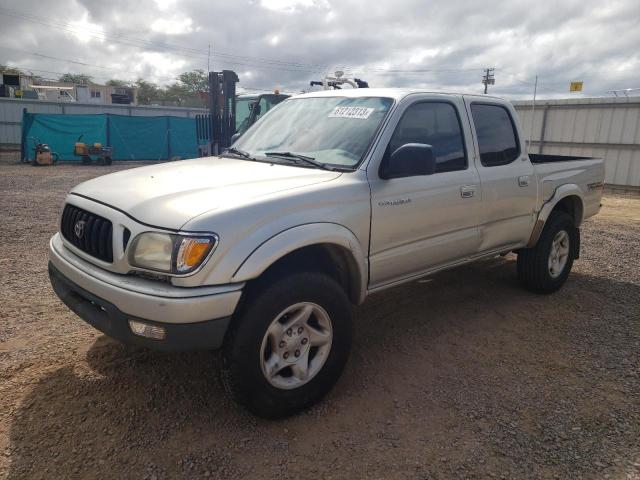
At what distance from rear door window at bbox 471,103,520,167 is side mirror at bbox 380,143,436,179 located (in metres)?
1.11

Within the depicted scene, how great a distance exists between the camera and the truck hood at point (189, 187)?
2467mm

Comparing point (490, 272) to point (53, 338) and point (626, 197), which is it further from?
point (626, 197)

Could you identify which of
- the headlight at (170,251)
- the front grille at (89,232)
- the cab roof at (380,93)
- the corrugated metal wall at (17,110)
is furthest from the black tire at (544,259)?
the corrugated metal wall at (17,110)

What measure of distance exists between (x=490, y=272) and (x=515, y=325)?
1.56m

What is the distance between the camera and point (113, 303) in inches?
95.4

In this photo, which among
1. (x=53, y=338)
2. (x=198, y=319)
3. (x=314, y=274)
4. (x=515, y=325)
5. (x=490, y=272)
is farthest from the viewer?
(x=490, y=272)

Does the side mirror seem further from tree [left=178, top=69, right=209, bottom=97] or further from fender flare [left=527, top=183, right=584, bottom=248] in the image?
tree [left=178, top=69, right=209, bottom=97]

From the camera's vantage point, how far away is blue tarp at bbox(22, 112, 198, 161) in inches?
756

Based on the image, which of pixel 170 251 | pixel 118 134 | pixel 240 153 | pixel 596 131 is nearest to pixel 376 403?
pixel 170 251

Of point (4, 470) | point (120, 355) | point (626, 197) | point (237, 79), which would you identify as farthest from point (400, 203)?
point (626, 197)

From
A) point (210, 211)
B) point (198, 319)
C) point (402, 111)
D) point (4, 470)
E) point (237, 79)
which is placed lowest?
point (4, 470)

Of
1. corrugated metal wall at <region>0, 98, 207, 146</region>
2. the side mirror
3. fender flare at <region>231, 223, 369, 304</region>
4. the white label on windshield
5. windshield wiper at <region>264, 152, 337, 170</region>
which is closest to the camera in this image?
fender flare at <region>231, 223, 369, 304</region>

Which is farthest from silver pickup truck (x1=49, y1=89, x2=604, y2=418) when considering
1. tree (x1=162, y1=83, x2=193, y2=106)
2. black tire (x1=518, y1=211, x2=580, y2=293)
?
tree (x1=162, y1=83, x2=193, y2=106)

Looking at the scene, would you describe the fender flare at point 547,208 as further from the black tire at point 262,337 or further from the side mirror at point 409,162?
the black tire at point 262,337
